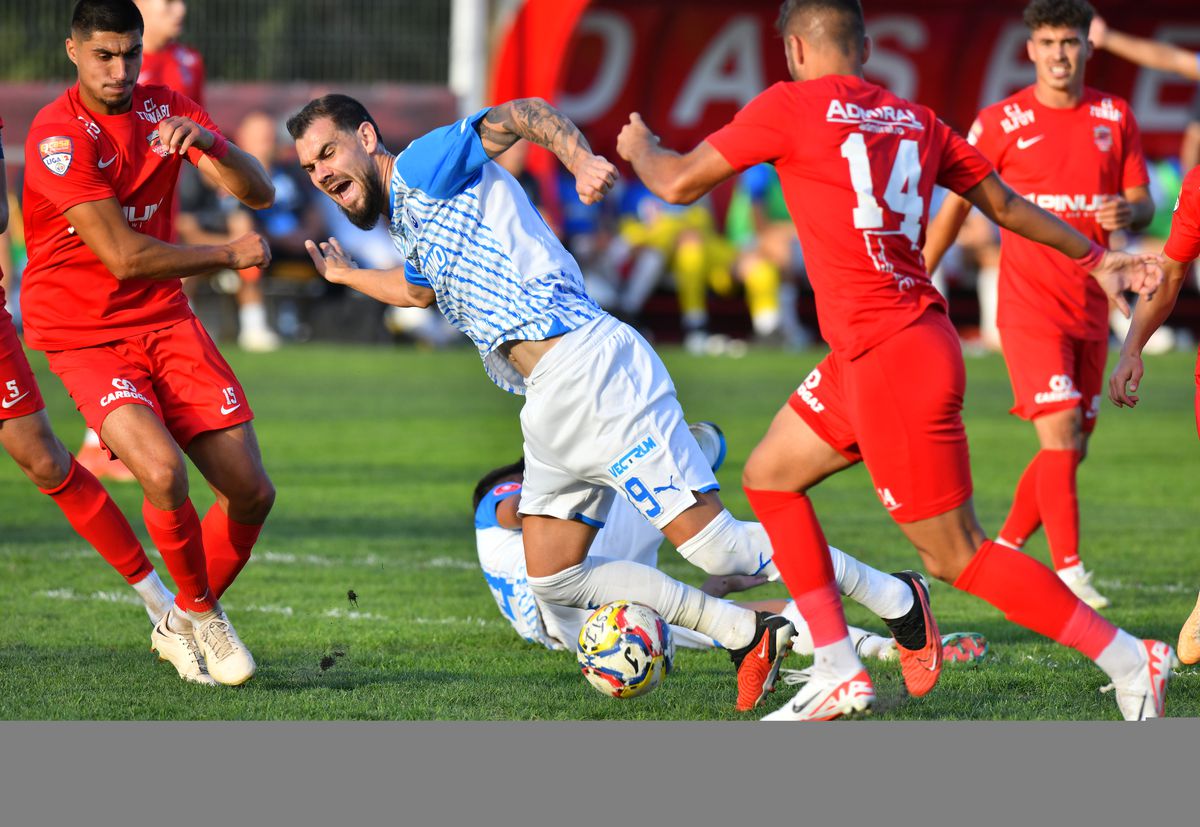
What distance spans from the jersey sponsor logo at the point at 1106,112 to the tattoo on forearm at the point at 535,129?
156 inches

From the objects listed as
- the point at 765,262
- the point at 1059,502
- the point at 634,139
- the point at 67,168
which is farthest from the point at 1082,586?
the point at 765,262

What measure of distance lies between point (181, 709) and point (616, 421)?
174cm

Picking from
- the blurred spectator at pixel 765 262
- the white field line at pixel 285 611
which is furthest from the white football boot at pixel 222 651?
the blurred spectator at pixel 765 262

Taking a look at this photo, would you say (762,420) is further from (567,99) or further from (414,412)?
(567,99)

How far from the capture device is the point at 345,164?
5.59 metres

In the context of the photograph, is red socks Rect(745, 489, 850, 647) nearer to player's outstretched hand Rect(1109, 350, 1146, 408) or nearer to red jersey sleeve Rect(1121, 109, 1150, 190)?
player's outstretched hand Rect(1109, 350, 1146, 408)

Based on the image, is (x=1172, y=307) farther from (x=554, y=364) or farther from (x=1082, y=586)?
(x=554, y=364)

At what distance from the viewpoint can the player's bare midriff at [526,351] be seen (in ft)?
17.8

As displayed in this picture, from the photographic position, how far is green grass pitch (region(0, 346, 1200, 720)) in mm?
5719

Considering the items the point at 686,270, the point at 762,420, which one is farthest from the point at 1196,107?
the point at 762,420

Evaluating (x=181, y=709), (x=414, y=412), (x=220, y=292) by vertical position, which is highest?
(x=181, y=709)

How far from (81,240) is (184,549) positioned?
3.94ft

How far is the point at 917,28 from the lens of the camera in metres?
24.1

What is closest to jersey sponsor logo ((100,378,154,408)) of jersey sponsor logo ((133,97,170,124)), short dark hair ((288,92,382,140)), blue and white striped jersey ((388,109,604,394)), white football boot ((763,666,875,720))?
jersey sponsor logo ((133,97,170,124))
